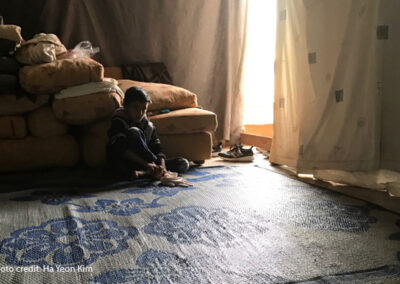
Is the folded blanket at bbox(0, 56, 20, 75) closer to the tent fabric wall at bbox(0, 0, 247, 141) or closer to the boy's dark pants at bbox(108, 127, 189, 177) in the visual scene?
the boy's dark pants at bbox(108, 127, 189, 177)

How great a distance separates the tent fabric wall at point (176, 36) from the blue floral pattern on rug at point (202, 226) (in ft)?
6.80

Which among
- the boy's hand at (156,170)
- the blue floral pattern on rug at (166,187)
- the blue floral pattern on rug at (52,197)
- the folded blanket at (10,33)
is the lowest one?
the blue floral pattern on rug at (166,187)

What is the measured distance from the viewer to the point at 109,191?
64.2 inches

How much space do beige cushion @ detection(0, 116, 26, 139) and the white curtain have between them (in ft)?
5.51

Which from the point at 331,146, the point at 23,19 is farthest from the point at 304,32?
the point at 23,19

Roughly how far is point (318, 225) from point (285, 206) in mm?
227

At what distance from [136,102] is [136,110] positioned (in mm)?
46

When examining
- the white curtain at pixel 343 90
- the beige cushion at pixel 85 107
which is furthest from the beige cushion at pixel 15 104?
the white curtain at pixel 343 90

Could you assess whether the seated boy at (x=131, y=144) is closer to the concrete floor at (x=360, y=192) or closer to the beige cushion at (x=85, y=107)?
the beige cushion at (x=85, y=107)

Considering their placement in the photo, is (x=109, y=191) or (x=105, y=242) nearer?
(x=105, y=242)

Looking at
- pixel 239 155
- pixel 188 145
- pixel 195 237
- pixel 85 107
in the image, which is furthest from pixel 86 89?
pixel 195 237

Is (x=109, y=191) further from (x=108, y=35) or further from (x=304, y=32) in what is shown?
(x=108, y=35)

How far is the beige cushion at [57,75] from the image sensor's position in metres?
1.92

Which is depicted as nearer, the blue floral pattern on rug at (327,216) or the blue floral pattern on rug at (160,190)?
the blue floral pattern on rug at (327,216)
